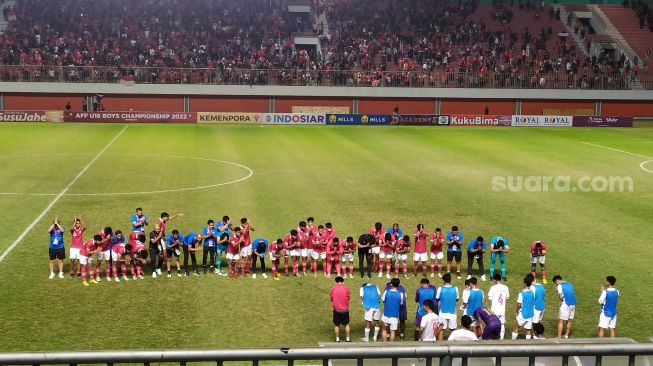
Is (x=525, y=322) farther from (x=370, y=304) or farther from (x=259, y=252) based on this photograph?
(x=259, y=252)

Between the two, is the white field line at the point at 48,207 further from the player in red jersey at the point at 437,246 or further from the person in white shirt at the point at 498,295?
the person in white shirt at the point at 498,295

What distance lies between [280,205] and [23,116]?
1380 inches

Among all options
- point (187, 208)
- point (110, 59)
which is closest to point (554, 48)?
point (110, 59)

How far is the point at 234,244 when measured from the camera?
18422 millimetres

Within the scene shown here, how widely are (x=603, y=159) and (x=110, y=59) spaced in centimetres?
3997

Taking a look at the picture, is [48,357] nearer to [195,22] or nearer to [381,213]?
[381,213]

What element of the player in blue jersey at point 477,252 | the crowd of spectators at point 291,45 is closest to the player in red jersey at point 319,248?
the player in blue jersey at point 477,252

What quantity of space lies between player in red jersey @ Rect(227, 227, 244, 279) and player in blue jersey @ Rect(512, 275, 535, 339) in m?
7.17

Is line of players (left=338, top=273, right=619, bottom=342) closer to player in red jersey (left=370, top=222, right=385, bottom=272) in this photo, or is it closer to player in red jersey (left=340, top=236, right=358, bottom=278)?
player in red jersey (left=340, top=236, right=358, bottom=278)

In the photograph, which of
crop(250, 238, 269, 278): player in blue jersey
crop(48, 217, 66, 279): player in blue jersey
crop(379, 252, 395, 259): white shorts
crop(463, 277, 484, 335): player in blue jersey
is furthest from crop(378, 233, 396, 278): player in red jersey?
crop(48, 217, 66, 279): player in blue jersey

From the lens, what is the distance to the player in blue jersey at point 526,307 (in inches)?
563

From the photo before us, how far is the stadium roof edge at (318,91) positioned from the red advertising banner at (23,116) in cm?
476

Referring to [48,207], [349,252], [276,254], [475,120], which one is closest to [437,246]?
[349,252]

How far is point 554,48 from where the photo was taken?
6812cm
